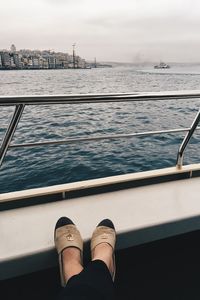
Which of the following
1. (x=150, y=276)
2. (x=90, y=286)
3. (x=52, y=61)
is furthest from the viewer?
(x=52, y=61)

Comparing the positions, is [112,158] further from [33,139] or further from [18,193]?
[18,193]

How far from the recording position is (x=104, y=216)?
1.42 meters

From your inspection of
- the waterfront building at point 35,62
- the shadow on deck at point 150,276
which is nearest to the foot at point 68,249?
the shadow on deck at point 150,276

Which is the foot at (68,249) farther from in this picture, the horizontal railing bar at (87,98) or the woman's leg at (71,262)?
the horizontal railing bar at (87,98)

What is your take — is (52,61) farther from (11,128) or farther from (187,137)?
(11,128)

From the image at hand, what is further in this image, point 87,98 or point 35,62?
point 35,62

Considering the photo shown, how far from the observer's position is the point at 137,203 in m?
1.53

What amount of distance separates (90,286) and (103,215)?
18.6 inches

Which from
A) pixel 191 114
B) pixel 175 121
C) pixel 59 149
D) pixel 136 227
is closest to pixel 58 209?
pixel 136 227

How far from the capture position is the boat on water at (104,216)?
1201 mm

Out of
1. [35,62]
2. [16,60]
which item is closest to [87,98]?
[16,60]

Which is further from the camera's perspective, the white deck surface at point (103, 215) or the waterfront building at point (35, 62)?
the waterfront building at point (35, 62)

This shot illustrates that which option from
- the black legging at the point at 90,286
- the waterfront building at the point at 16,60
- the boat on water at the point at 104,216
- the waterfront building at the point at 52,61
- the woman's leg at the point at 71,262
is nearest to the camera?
the black legging at the point at 90,286

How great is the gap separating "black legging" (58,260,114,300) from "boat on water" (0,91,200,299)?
220 mm
